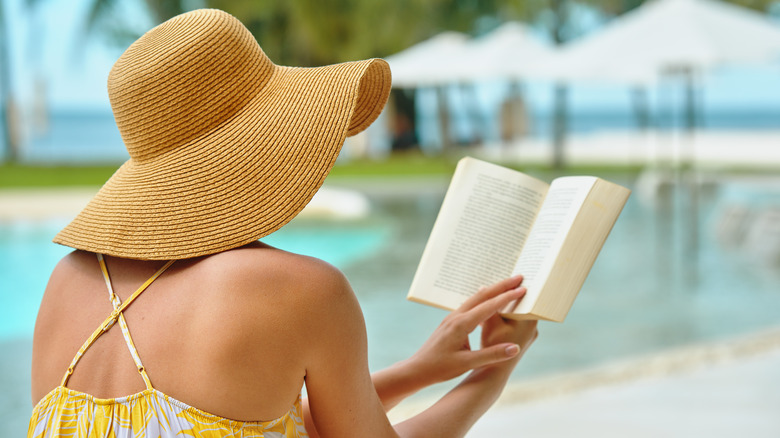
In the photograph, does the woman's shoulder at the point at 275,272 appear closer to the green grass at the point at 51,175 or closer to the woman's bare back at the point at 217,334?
the woman's bare back at the point at 217,334

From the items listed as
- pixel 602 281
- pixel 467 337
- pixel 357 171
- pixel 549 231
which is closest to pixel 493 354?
pixel 467 337

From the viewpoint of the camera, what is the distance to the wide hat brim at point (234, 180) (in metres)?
0.93

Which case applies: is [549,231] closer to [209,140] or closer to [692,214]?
[209,140]

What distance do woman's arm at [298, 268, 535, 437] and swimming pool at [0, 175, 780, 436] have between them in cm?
271

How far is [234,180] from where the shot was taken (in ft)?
3.14

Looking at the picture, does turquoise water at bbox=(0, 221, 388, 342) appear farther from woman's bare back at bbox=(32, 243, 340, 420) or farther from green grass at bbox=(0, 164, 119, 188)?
woman's bare back at bbox=(32, 243, 340, 420)

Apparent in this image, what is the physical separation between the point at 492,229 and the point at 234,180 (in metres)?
0.44

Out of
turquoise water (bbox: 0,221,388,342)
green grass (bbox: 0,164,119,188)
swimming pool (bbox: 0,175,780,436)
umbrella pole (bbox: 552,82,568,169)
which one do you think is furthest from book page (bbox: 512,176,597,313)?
umbrella pole (bbox: 552,82,568,169)

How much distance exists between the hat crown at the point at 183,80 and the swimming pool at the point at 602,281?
278 cm

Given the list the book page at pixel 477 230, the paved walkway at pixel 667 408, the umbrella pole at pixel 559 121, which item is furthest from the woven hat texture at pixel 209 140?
the umbrella pole at pixel 559 121

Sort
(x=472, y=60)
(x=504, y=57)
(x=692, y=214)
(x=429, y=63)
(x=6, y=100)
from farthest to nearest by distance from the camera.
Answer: (x=6, y=100) → (x=429, y=63) → (x=472, y=60) → (x=504, y=57) → (x=692, y=214)

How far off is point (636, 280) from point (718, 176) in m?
7.07

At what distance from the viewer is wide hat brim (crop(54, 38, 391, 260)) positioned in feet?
3.05

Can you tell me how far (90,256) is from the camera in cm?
102
